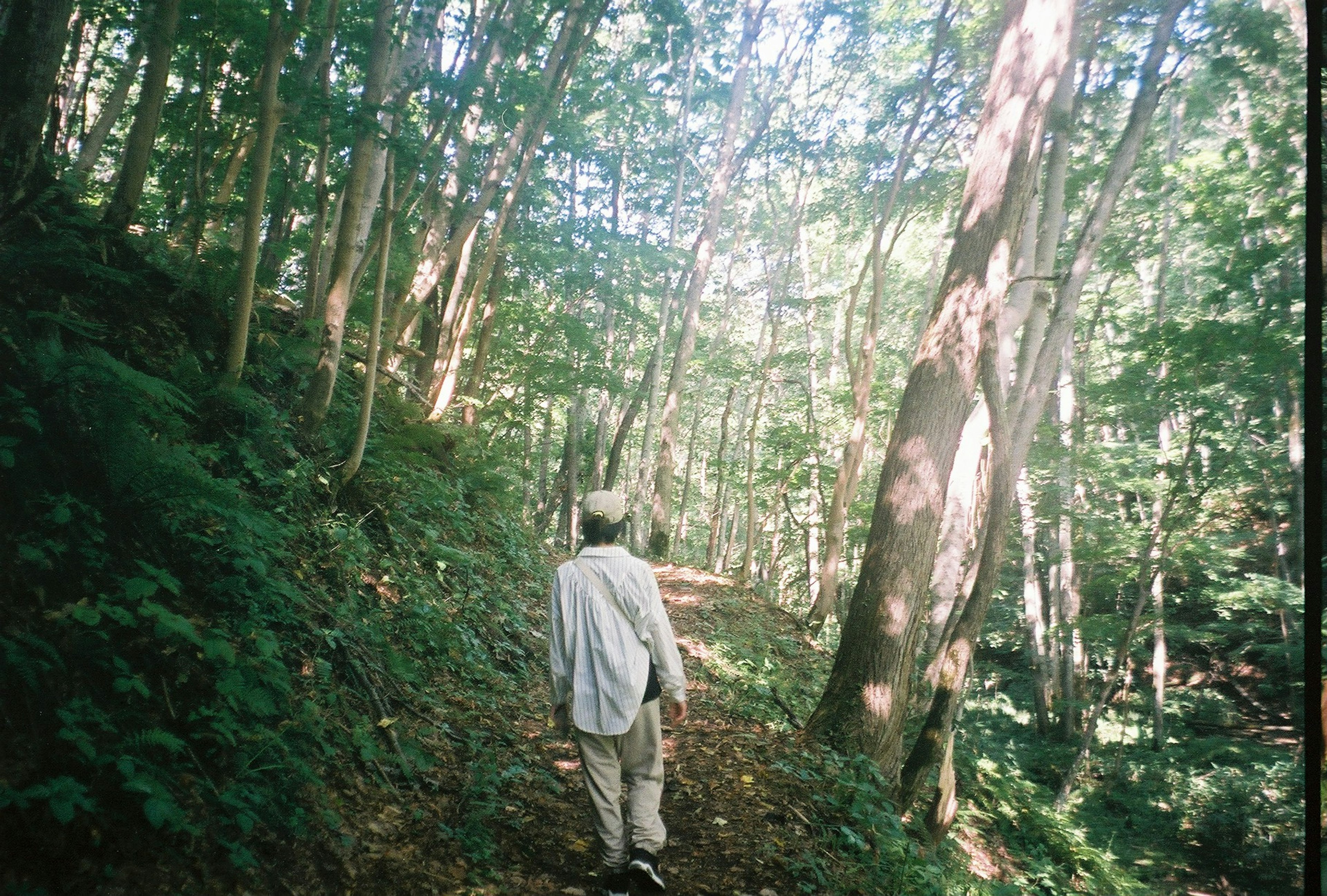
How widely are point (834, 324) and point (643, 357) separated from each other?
27.1ft

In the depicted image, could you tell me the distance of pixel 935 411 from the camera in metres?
5.84

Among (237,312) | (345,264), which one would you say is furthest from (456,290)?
(237,312)

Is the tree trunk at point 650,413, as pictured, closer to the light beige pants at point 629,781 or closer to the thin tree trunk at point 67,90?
the thin tree trunk at point 67,90

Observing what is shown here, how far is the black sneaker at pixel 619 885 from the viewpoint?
3449mm

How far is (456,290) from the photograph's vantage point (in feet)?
34.2

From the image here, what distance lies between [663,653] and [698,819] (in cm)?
183

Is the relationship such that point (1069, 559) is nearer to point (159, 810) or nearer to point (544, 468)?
point (544, 468)

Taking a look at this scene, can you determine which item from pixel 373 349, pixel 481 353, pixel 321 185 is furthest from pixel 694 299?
pixel 373 349

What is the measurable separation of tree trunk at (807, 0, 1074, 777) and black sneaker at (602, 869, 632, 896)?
2.69m

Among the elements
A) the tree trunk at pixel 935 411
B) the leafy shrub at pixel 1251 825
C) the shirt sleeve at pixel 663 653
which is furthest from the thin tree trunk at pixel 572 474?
the shirt sleeve at pixel 663 653

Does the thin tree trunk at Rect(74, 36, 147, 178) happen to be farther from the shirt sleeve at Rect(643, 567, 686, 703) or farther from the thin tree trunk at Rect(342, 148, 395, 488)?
the shirt sleeve at Rect(643, 567, 686, 703)

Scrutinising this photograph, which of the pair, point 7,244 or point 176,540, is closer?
point 176,540

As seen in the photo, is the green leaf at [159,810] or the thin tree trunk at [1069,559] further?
the thin tree trunk at [1069,559]

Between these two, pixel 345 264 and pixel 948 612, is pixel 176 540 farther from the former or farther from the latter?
pixel 948 612
